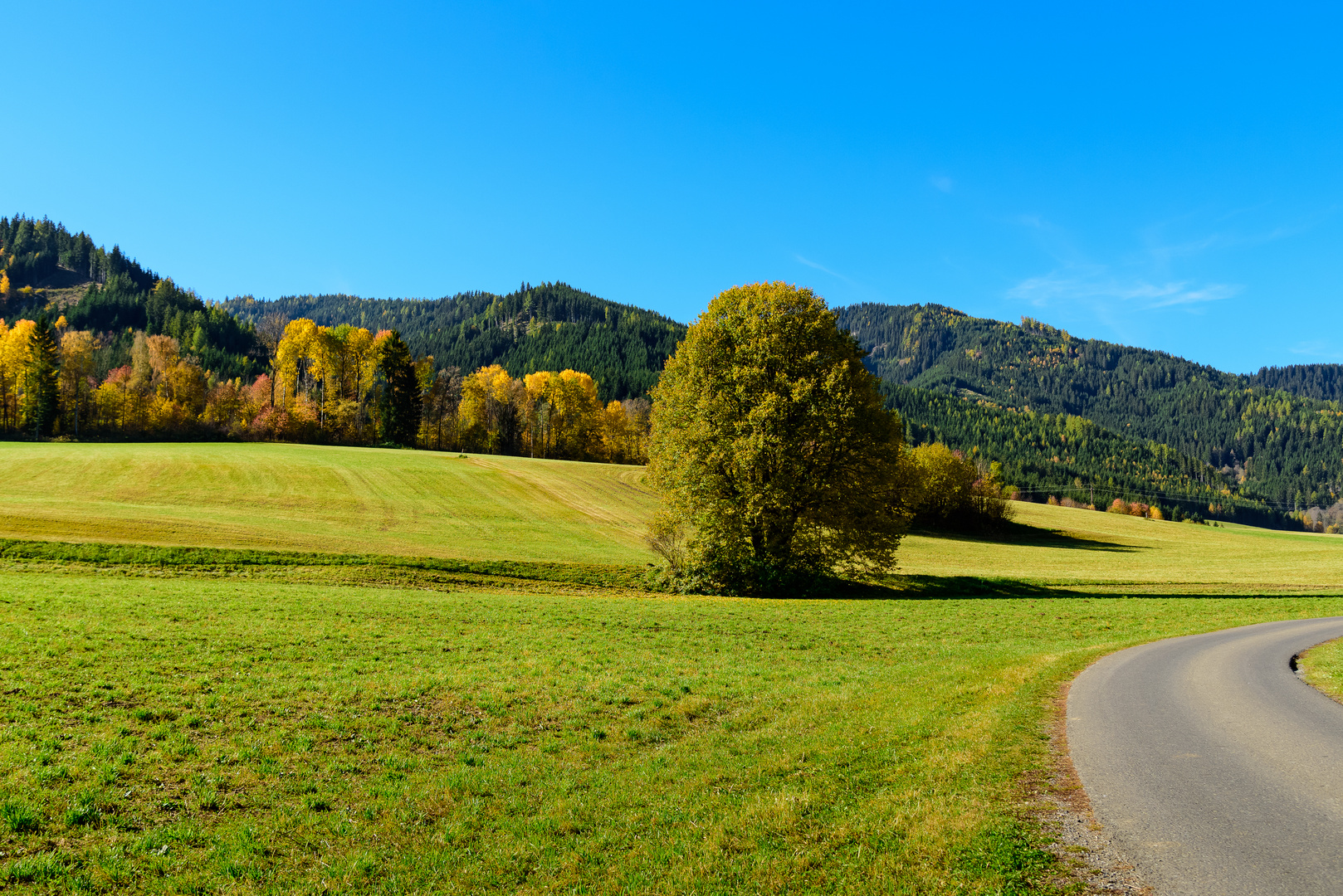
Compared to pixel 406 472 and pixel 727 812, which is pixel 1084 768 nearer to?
pixel 727 812

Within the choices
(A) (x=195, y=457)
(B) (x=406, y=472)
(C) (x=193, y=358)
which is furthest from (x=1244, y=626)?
(C) (x=193, y=358)

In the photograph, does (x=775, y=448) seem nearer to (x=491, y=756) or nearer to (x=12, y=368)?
(x=491, y=756)

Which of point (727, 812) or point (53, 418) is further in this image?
point (53, 418)

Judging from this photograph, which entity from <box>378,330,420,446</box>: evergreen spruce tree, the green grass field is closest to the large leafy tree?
the green grass field

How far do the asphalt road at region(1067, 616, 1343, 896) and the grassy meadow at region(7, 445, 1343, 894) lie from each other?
1032 mm

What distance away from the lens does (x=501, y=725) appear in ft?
43.3

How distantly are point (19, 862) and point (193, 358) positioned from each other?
145 metres

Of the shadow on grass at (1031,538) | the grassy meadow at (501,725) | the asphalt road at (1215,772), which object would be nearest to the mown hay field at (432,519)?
the shadow on grass at (1031,538)

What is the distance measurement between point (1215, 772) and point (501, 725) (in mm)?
A: 12076

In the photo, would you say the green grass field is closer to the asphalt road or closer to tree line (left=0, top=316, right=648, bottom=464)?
the asphalt road

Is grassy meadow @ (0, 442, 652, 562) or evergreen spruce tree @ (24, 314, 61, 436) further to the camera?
evergreen spruce tree @ (24, 314, 61, 436)

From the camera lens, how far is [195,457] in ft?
224

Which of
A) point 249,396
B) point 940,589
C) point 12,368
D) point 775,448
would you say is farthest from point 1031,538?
point 12,368

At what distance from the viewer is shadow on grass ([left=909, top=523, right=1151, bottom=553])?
76000 millimetres
